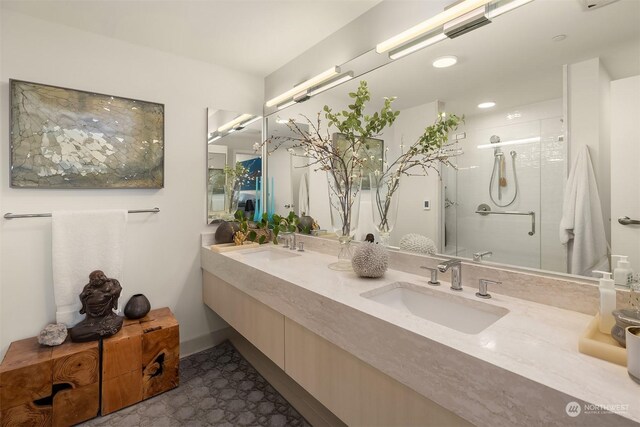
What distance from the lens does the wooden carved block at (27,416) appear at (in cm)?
150

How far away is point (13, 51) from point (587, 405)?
2.92 metres

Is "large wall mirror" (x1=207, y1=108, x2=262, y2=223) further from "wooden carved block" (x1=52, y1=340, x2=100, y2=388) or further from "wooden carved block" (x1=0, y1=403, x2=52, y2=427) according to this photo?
"wooden carved block" (x1=0, y1=403, x2=52, y2=427)

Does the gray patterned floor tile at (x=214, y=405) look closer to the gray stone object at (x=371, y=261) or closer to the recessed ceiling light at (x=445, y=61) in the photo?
the gray stone object at (x=371, y=261)

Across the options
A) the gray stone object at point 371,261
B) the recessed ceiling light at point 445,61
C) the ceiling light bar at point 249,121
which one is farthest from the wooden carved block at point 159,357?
the recessed ceiling light at point 445,61

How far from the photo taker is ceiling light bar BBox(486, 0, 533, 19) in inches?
47.8

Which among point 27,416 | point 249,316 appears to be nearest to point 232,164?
point 249,316

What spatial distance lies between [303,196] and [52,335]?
70.4 inches

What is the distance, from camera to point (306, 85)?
2229 mm

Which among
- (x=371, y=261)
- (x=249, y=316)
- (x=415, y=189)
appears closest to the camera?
(x=371, y=261)

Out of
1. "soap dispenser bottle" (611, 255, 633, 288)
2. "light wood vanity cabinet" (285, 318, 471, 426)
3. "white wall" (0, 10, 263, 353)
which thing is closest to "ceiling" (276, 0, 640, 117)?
"soap dispenser bottle" (611, 255, 633, 288)

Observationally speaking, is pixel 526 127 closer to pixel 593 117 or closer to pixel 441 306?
pixel 593 117

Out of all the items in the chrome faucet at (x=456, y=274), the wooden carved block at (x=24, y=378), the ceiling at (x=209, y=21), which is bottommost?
the wooden carved block at (x=24, y=378)

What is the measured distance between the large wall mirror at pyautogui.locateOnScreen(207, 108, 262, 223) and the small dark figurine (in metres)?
0.87

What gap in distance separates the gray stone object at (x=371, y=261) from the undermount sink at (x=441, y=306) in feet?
0.34
